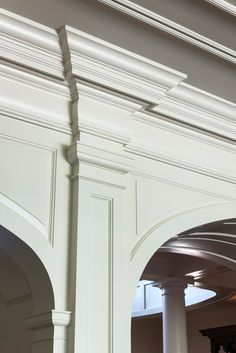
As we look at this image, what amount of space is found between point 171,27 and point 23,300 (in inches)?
65.0

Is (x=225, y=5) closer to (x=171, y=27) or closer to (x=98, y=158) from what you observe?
(x=171, y=27)

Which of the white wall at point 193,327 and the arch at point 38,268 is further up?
the white wall at point 193,327

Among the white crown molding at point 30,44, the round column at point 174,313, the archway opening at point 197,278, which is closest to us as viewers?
the white crown molding at point 30,44

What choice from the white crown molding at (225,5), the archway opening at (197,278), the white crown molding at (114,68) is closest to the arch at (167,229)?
the archway opening at (197,278)

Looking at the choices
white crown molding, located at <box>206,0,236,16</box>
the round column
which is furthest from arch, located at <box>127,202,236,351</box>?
the round column

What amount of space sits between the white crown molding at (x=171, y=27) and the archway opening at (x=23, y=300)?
124cm

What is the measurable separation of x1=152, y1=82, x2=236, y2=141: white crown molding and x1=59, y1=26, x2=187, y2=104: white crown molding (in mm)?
140

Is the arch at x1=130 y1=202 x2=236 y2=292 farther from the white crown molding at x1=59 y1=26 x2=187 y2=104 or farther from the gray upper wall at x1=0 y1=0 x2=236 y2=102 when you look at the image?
the gray upper wall at x1=0 y1=0 x2=236 y2=102

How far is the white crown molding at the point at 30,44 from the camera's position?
2779mm

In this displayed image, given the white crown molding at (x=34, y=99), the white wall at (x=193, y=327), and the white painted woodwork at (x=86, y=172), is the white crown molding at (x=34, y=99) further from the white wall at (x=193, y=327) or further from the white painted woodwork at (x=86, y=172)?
the white wall at (x=193, y=327)

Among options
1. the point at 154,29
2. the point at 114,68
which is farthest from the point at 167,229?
the point at 154,29

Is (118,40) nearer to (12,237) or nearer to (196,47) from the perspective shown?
(196,47)

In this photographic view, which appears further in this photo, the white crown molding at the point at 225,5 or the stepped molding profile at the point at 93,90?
the stepped molding profile at the point at 93,90

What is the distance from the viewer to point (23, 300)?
2990 millimetres
